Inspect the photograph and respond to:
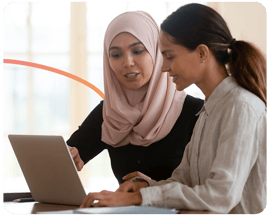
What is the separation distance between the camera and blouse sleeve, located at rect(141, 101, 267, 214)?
0.90 m

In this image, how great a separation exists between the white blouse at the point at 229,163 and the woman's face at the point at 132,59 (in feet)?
2.13

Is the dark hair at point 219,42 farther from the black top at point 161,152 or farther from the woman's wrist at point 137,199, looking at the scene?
the black top at point 161,152

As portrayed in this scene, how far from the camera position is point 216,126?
1040mm

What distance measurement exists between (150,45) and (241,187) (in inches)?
39.7

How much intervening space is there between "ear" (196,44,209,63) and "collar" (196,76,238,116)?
0.09m

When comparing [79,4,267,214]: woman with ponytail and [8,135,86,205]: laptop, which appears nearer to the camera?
[79,4,267,214]: woman with ponytail

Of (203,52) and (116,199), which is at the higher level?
(203,52)

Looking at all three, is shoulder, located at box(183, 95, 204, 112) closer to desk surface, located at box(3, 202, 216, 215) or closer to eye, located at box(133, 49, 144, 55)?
eye, located at box(133, 49, 144, 55)

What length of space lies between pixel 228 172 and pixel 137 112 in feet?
3.02

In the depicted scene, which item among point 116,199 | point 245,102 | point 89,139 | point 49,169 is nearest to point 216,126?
point 245,102

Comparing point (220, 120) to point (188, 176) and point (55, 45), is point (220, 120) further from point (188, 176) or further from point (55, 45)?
point (55, 45)

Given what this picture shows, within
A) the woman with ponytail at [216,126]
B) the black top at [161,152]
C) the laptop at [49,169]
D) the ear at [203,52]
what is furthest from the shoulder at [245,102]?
the black top at [161,152]

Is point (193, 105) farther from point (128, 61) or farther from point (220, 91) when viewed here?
point (220, 91)

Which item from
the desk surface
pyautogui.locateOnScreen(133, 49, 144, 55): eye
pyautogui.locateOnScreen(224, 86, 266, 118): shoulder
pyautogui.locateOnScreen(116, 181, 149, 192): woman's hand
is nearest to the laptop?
the desk surface
